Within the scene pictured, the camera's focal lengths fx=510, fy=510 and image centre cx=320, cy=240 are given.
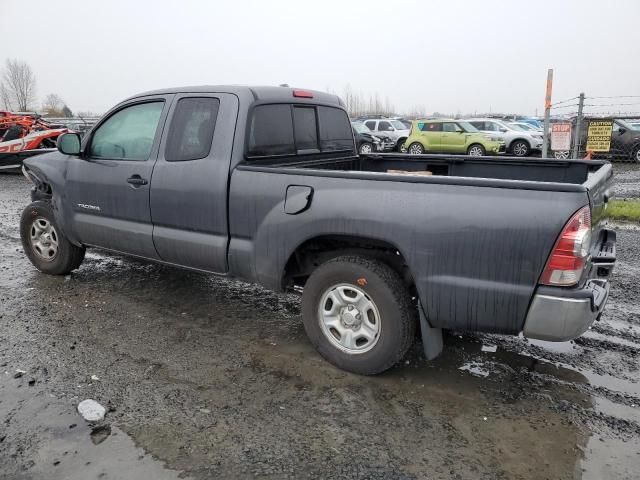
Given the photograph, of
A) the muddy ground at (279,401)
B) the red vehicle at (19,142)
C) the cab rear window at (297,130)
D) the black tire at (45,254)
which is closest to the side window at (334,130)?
the cab rear window at (297,130)

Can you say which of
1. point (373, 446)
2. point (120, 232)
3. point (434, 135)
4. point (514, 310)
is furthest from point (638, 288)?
point (434, 135)

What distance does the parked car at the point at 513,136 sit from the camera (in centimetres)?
1938

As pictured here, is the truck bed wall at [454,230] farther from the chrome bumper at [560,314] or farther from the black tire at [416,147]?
the black tire at [416,147]

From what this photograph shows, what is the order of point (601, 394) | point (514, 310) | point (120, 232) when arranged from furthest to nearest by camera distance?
point (120, 232) → point (601, 394) → point (514, 310)

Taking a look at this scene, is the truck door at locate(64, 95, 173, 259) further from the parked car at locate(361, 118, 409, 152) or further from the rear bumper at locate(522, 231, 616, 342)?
the parked car at locate(361, 118, 409, 152)

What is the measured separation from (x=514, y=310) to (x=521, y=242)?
1.26 feet

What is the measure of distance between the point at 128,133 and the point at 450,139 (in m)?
16.4

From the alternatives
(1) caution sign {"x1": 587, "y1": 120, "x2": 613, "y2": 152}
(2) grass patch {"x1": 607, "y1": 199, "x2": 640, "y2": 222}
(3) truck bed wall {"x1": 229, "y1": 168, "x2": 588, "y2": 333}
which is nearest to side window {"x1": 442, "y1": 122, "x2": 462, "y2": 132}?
(1) caution sign {"x1": 587, "y1": 120, "x2": 613, "y2": 152}

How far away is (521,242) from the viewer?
2.70 m

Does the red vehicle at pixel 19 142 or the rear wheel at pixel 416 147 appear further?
the rear wheel at pixel 416 147

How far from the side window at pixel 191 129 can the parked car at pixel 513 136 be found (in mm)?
17472

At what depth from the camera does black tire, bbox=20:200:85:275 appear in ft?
17.2

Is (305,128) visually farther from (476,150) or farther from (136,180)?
(476,150)

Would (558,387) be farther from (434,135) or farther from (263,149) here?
(434,135)
